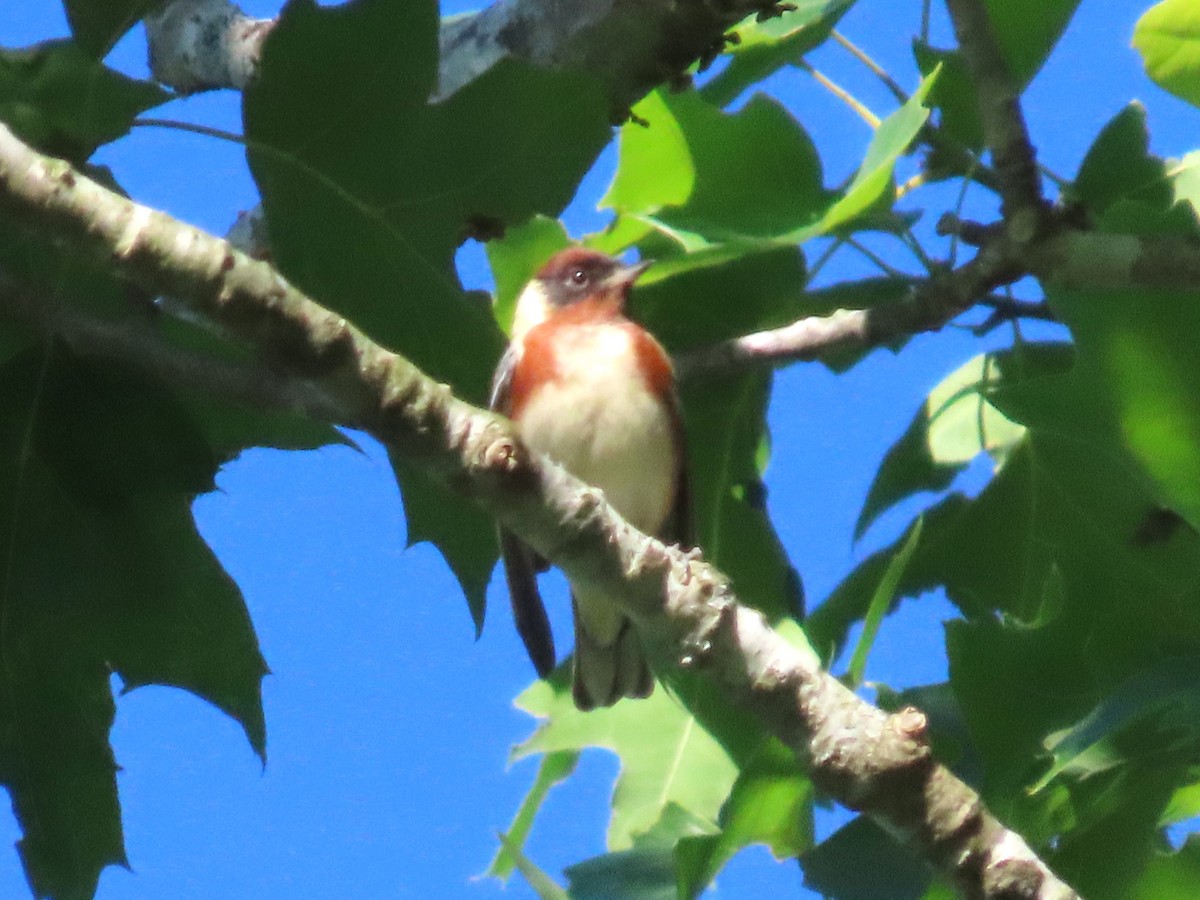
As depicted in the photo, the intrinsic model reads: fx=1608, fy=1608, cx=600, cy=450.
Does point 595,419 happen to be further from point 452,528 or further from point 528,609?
point 452,528

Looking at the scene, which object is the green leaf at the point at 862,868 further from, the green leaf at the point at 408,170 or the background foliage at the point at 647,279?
the green leaf at the point at 408,170

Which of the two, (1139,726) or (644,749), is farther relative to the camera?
(644,749)

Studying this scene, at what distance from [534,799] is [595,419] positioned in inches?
49.5

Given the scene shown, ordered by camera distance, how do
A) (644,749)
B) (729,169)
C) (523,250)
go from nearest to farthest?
(729,169), (523,250), (644,749)

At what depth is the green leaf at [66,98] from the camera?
9.82 ft

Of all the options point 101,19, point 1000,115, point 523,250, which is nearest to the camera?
point 101,19

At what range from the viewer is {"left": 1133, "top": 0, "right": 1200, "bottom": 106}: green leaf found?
326 centimetres

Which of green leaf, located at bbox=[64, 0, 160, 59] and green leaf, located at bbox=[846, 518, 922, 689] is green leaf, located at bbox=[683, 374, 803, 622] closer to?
green leaf, located at bbox=[846, 518, 922, 689]

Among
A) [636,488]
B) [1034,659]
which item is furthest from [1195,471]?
[636,488]

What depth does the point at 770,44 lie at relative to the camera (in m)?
3.74

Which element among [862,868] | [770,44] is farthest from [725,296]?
[862,868]

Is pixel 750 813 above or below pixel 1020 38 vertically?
below

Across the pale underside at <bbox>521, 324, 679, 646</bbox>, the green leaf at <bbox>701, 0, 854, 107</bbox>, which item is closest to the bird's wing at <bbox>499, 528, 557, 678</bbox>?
the pale underside at <bbox>521, 324, 679, 646</bbox>

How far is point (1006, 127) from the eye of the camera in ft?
11.2
